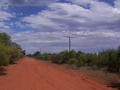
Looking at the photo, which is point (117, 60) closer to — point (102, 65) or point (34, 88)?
point (102, 65)

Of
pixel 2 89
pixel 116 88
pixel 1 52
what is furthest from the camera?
pixel 1 52

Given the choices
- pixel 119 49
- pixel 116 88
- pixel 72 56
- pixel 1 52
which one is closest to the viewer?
pixel 116 88

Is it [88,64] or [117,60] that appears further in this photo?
[88,64]

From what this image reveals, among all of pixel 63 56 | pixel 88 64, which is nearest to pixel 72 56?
pixel 63 56

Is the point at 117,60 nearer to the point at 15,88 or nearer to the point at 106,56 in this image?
the point at 106,56

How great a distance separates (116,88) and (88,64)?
64.0ft

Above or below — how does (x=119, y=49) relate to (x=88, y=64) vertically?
above

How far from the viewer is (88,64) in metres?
32.6

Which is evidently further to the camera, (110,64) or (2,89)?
(110,64)

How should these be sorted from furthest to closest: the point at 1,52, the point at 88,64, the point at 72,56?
the point at 72,56, the point at 88,64, the point at 1,52

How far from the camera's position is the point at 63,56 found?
4622 cm

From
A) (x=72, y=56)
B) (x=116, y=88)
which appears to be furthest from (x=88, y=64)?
(x=116, y=88)

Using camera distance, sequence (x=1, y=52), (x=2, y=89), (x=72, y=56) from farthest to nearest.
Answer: (x=72, y=56)
(x=1, y=52)
(x=2, y=89)

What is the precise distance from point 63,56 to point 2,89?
3434cm
